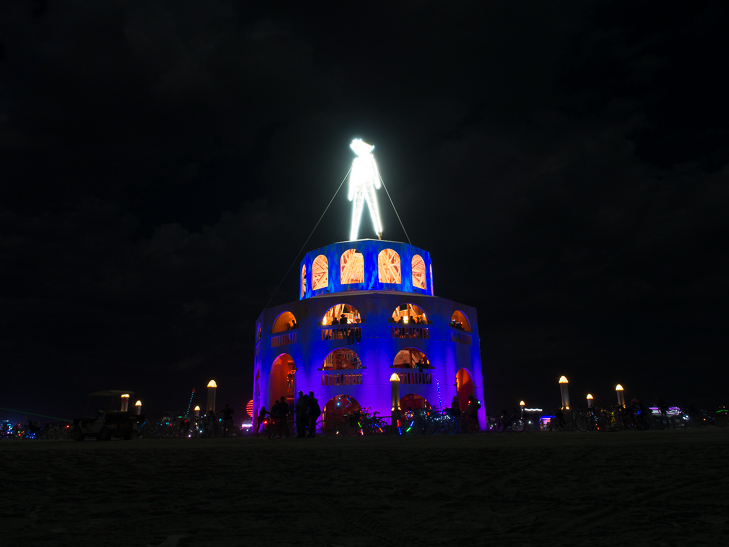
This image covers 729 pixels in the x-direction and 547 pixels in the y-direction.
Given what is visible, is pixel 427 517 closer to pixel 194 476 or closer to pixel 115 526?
pixel 115 526

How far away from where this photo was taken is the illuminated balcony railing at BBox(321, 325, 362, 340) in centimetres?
3336

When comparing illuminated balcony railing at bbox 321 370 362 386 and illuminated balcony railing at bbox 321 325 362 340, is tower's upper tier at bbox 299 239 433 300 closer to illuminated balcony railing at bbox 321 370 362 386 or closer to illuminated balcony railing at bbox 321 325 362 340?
illuminated balcony railing at bbox 321 325 362 340

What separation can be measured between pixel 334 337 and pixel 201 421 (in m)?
10.3

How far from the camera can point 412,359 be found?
3712cm

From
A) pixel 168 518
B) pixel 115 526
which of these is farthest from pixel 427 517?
pixel 115 526

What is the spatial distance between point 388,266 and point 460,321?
6.93 meters

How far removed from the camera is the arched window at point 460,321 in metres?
37.5

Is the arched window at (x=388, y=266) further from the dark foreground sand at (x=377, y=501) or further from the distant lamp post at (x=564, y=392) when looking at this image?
the dark foreground sand at (x=377, y=501)

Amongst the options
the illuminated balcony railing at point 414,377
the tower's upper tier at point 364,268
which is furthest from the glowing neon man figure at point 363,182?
the illuminated balcony railing at point 414,377

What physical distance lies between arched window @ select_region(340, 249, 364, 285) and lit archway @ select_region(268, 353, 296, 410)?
7.08 m

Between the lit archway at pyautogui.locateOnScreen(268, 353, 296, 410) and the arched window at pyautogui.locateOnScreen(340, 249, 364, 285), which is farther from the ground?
the arched window at pyautogui.locateOnScreen(340, 249, 364, 285)

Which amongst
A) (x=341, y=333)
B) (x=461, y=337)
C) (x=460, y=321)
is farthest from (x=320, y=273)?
(x=461, y=337)

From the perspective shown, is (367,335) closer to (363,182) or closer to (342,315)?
(342,315)

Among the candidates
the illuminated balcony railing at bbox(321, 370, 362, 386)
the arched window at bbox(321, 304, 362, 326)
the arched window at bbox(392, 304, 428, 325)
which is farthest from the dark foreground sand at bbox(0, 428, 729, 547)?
the arched window at bbox(392, 304, 428, 325)
